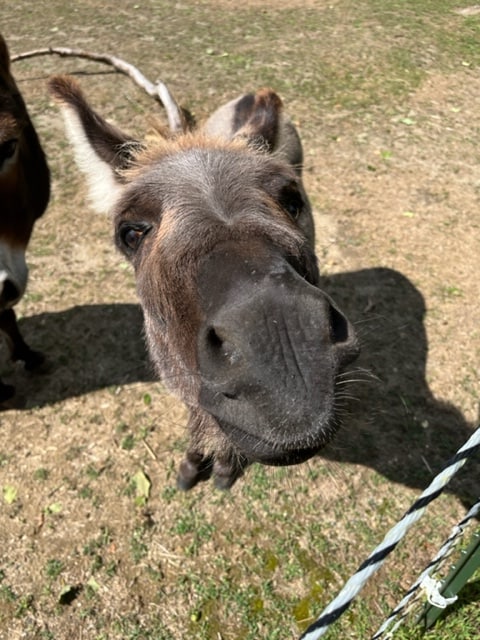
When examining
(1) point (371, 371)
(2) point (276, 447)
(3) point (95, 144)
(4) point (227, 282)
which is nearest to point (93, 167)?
(3) point (95, 144)

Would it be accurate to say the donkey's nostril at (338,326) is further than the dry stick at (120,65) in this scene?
No

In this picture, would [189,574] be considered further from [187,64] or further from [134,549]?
[187,64]

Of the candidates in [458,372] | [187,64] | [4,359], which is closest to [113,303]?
[4,359]

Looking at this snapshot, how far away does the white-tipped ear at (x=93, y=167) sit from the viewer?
3178mm

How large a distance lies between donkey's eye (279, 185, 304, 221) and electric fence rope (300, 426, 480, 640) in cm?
153

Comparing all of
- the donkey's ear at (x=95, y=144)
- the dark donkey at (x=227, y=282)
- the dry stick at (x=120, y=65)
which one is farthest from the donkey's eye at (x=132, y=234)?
the dry stick at (x=120, y=65)

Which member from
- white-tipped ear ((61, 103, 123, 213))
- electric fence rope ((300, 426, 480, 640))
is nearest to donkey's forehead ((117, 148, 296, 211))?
white-tipped ear ((61, 103, 123, 213))

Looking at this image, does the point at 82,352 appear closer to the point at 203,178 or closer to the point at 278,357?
the point at 203,178

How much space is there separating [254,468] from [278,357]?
2.75 m

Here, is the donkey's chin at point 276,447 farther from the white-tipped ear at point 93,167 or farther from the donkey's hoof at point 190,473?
the donkey's hoof at point 190,473

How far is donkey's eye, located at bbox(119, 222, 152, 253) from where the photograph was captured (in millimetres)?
2666

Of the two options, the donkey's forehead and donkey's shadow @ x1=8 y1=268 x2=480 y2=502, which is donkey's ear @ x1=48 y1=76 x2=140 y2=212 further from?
donkey's shadow @ x1=8 y1=268 x2=480 y2=502

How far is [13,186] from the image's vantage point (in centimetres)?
347

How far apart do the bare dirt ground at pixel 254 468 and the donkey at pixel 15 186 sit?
1.54 metres
